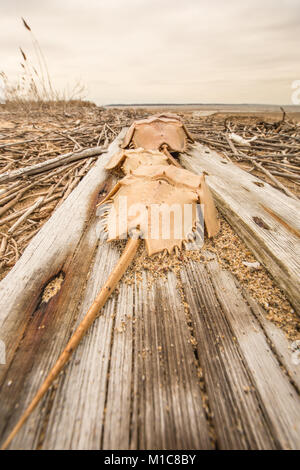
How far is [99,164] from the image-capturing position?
307 centimetres

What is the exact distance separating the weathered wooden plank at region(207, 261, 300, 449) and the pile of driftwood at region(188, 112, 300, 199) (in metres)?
2.32

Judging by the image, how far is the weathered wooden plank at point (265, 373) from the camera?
0.78m

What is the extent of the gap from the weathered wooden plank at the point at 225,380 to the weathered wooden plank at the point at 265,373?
0.02 meters

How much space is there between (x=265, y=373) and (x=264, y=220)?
1.23 metres

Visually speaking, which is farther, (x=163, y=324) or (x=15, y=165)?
(x=15, y=165)

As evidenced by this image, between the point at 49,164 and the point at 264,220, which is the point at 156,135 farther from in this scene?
the point at 264,220

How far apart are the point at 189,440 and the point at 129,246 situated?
36.6 inches

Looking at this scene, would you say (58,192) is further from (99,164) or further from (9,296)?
(9,296)

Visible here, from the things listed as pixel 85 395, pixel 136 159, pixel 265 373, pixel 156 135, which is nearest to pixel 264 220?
pixel 265 373

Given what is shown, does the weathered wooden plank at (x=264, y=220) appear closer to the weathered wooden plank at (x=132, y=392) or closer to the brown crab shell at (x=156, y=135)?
the brown crab shell at (x=156, y=135)

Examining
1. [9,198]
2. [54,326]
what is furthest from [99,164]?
[54,326]

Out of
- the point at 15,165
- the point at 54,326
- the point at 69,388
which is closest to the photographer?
the point at 69,388

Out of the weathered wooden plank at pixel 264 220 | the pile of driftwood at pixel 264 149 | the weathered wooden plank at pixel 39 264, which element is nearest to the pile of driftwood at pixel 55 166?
the pile of driftwood at pixel 264 149

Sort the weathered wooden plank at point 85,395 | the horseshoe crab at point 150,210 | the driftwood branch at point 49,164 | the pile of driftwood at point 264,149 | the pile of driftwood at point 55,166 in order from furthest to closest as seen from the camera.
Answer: the pile of driftwood at point 264,149 < the driftwood branch at point 49,164 < the pile of driftwood at point 55,166 < the horseshoe crab at point 150,210 < the weathered wooden plank at point 85,395
